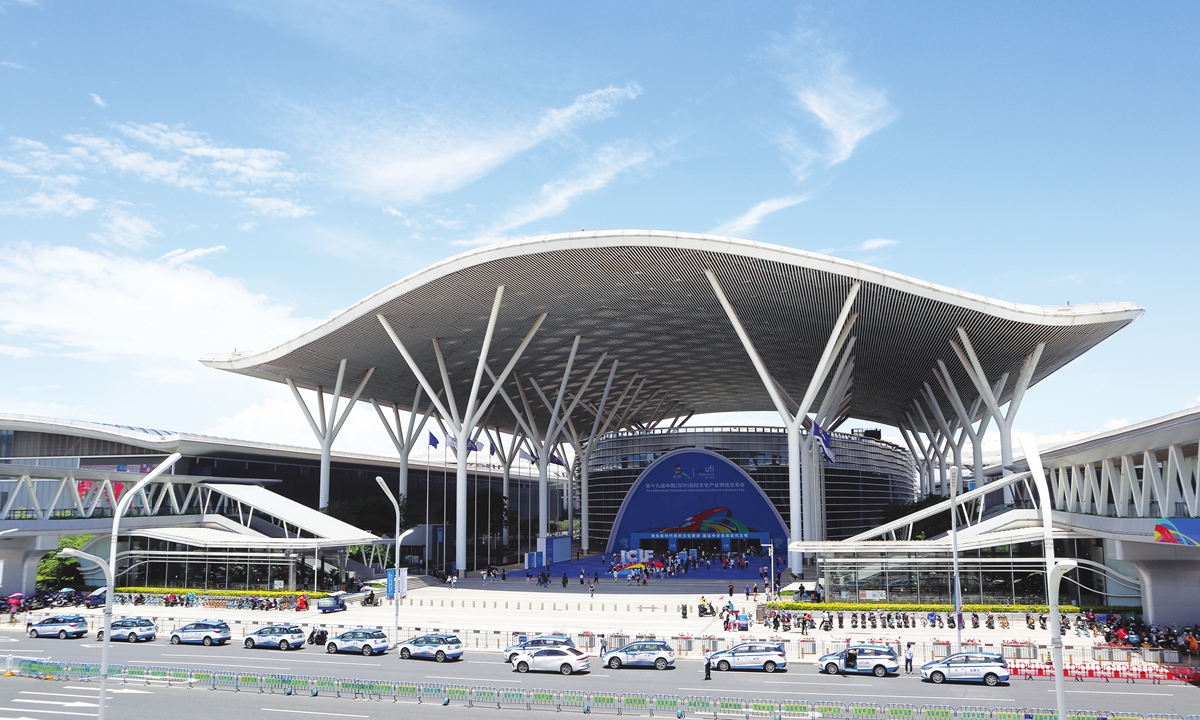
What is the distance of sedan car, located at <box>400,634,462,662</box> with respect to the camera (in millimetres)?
32844

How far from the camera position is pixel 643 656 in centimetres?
3134

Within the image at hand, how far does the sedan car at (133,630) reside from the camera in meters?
37.5

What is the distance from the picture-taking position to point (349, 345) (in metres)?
65.9

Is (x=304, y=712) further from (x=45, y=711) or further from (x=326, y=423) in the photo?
(x=326, y=423)

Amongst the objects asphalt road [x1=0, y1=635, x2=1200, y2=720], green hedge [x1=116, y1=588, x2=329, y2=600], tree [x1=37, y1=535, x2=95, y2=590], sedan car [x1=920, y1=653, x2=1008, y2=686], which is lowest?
asphalt road [x1=0, y1=635, x2=1200, y2=720]

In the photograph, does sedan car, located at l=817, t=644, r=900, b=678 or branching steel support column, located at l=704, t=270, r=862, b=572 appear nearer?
sedan car, located at l=817, t=644, r=900, b=678

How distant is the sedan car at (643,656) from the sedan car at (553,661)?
1.32 meters

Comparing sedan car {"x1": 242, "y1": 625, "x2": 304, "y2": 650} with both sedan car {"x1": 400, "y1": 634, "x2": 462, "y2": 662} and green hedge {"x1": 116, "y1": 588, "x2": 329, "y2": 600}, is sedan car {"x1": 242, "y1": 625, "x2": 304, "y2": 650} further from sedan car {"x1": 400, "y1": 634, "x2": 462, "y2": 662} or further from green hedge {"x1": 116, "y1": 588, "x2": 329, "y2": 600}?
green hedge {"x1": 116, "y1": 588, "x2": 329, "y2": 600}

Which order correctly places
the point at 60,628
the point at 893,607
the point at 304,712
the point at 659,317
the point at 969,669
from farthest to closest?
the point at 659,317, the point at 893,607, the point at 60,628, the point at 969,669, the point at 304,712

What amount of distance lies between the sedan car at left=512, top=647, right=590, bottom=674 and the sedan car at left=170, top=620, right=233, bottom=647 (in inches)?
558

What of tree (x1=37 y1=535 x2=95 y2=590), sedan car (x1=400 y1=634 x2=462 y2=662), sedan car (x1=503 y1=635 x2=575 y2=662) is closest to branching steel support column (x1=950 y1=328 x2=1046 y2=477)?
sedan car (x1=503 y1=635 x2=575 y2=662)

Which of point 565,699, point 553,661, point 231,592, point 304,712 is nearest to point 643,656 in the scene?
point 553,661

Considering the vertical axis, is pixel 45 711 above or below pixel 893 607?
below

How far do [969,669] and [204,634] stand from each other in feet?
96.7
